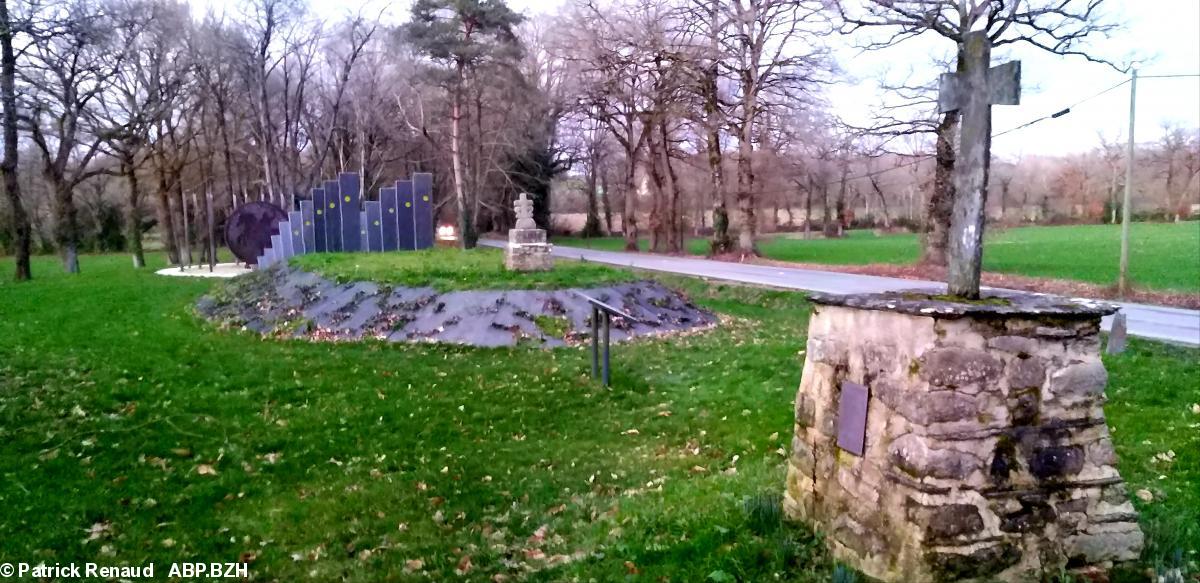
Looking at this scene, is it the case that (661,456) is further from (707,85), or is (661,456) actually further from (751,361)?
(707,85)

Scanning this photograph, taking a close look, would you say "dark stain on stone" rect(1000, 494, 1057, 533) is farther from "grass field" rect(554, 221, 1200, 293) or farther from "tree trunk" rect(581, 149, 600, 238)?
"tree trunk" rect(581, 149, 600, 238)

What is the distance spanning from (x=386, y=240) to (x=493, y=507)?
19304mm

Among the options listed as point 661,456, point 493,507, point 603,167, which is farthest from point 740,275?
point 603,167

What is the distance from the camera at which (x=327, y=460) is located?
638cm

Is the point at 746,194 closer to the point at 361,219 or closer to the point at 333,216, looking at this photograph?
the point at 361,219

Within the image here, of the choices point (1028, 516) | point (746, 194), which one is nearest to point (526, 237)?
point (1028, 516)

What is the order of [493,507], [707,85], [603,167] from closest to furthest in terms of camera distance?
[493,507] → [707,85] → [603,167]

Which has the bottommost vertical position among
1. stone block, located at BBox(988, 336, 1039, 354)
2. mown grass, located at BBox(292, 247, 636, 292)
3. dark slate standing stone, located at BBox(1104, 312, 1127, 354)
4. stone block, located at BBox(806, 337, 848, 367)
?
dark slate standing stone, located at BBox(1104, 312, 1127, 354)

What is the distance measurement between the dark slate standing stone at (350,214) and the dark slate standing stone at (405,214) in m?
1.22

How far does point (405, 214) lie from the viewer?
23.9 meters

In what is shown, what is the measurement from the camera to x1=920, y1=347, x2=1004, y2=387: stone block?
3582 mm

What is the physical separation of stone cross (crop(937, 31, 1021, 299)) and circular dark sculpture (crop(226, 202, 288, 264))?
2531cm

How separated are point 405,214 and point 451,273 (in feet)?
31.3

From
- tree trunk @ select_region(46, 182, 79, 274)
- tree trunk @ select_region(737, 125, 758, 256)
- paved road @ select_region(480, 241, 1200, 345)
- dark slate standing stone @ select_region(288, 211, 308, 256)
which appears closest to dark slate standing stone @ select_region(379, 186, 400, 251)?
dark slate standing stone @ select_region(288, 211, 308, 256)
